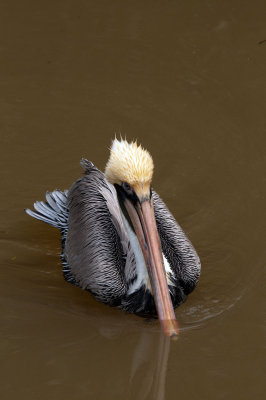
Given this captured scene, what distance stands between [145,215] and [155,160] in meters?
1.93

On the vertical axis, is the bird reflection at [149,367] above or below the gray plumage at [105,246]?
below

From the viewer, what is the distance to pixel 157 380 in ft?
15.5

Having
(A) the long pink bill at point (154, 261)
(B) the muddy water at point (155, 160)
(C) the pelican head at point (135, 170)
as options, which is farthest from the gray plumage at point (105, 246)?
(C) the pelican head at point (135, 170)

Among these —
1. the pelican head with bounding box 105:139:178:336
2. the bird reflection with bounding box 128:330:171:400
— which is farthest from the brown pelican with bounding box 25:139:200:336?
the bird reflection with bounding box 128:330:171:400

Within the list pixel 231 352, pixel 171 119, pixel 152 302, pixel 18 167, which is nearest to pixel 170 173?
pixel 171 119

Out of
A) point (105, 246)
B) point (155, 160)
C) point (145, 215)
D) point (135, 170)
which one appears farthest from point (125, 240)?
point (155, 160)

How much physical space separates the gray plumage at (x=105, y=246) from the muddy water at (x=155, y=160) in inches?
5.2

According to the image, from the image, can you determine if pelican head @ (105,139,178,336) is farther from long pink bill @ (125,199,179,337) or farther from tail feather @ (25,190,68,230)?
tail feather @ (25,190,68,230)

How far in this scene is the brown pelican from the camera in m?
4.95

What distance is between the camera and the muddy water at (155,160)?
4.80 metres

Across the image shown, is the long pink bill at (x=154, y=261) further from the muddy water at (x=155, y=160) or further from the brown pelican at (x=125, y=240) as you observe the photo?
the muddy water at (x=155, y=160)

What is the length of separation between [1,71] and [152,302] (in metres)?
3.50

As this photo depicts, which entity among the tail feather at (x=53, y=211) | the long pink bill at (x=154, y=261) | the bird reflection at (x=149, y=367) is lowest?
the bird reflection at (x=149, y=367)

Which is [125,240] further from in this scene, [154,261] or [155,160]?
[155,160]
